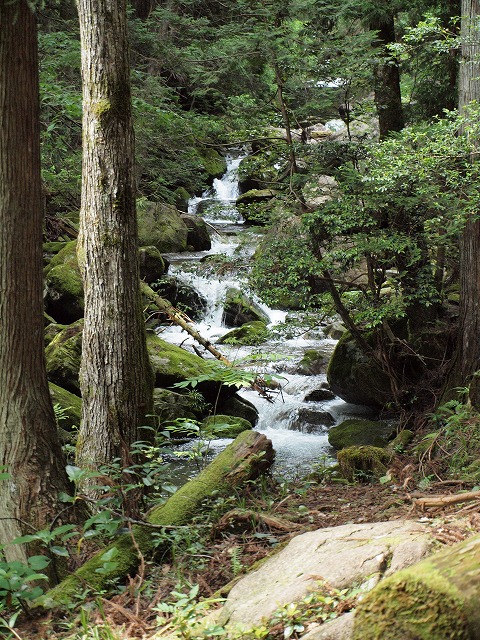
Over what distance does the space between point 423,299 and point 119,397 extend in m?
5.05

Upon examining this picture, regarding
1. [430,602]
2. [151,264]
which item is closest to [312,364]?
[151,264]

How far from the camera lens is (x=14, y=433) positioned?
433cm

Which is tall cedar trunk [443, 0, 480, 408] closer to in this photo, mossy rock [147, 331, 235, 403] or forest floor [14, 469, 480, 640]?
forest floor [14, 469, 480, 640]

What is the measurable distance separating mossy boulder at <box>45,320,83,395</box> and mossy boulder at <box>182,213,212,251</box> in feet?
31.3

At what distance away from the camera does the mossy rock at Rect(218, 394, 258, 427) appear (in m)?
11.0

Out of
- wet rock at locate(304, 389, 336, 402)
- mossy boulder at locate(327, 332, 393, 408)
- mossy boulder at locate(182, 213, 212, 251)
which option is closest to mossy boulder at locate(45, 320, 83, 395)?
wet rock at locate(304, 389, 336, 402)

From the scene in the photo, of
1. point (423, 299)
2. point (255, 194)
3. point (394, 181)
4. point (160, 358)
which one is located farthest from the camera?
point (255, 194)

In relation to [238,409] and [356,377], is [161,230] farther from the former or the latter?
[356,377]

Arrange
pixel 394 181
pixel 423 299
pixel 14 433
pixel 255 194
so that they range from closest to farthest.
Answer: pixel 14 433, pixel 394 181, pixel 423 299, pixel 255 194

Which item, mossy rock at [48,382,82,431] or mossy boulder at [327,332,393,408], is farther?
mossy boulder at [327,332,393,408]

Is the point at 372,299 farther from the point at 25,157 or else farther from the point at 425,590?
the point at 425,590

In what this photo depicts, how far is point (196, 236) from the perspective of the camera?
19.4 meters

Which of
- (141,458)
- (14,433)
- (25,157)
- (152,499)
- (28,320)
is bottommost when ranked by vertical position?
(152,499)

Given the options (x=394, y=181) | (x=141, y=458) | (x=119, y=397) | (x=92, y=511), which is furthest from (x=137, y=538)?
(x=394, y=181)
